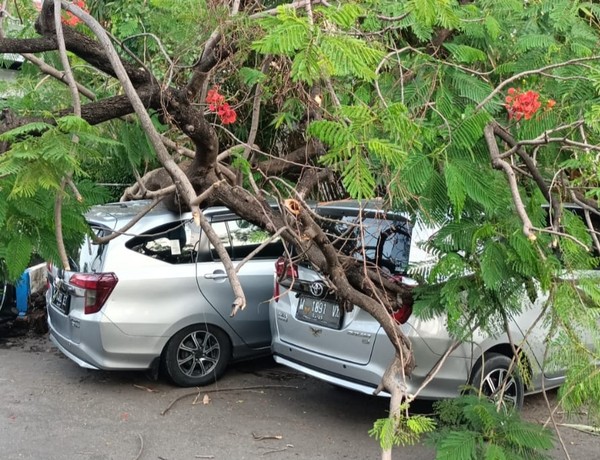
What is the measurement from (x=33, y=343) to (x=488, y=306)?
5746 mm

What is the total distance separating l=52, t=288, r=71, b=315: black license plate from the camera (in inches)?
259

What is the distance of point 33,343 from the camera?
8.27 m

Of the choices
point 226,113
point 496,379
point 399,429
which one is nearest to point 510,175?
point 399,429

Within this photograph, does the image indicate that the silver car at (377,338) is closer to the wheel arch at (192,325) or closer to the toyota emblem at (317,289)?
the toyota emblem at (317,289)

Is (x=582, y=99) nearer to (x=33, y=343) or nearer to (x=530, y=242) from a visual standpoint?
(x=530, y=242)

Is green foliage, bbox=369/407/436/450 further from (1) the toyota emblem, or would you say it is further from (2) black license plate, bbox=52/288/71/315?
(2) black license plate, bbox=52/288/71/315

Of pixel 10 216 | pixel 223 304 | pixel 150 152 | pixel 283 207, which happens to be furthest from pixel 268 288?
pixel 10 216

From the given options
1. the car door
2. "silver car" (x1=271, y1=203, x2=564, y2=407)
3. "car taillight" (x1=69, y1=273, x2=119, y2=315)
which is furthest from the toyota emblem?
"car taillight" (x1=69, y1=273, x2=119, y2=315)

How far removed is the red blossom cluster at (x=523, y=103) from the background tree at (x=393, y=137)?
0.01 meters

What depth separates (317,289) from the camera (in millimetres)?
5793

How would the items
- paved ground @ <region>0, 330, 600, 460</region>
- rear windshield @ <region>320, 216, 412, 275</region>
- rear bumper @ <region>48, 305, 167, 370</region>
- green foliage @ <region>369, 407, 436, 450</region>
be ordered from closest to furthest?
green foliage @ <region>369, 407, 436, 450</region>
rear windshield @ <region>320, 216, 412, 275</region>
paved ground @ <region>0, 330, 600, 460</region>
rear bumper @ <region>48, 305, 167, 370</region>

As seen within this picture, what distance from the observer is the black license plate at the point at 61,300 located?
259 inches

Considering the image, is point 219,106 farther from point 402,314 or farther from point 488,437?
point 488,437

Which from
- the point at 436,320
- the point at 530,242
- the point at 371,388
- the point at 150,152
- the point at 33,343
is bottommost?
the point at 33,343
